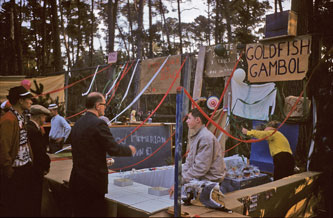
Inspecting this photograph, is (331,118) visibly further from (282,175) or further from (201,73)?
(201,73)

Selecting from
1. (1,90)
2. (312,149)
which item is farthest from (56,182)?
(1,90)

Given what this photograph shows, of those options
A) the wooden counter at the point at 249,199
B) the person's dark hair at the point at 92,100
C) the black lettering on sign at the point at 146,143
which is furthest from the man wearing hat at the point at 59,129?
the person's dark hair at the point at 92,100

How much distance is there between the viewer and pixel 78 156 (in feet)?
9.89

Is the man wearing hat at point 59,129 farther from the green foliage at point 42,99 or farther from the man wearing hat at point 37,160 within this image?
the man wearing hat at point 37,160

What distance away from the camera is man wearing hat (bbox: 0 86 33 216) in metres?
3.14

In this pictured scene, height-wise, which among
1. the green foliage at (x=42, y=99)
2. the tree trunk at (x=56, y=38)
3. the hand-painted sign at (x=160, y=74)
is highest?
the tree trunk at (x=56, y=38)

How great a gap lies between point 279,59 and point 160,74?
110 inches

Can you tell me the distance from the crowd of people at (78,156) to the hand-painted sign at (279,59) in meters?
2.72

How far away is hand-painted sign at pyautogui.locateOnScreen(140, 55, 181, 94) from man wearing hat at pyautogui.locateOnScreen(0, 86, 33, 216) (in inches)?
152

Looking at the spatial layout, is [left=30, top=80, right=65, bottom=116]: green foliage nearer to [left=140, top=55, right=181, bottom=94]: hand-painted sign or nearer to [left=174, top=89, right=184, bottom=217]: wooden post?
[left=140, top=55, right=181, bottom=94]: hand-painted sign

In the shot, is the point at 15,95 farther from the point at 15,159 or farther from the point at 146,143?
the point at 146,143

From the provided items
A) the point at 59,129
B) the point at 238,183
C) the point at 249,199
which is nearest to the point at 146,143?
the point at 59,129

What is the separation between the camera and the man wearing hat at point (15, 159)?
3139mm

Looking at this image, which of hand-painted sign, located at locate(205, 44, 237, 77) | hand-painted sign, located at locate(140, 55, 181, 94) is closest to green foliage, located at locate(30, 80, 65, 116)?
hand-painted sign, located at locate(140, 55, 181, 94)
